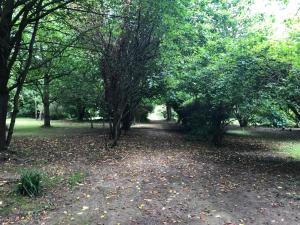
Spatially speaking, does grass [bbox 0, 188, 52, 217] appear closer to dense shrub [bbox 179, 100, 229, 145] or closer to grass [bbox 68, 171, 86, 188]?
grass [bbox 68, 171, 86, 188]

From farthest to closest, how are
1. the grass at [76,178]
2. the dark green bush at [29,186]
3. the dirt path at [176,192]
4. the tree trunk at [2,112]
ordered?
the tree trunk at [2,112] < the grass at [76,178] < the dark green bush at [29,186] < the dirt path at [176,192]

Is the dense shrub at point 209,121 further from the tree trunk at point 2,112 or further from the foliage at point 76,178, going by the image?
the tree trunk at point 2,112

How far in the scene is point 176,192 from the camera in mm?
7496

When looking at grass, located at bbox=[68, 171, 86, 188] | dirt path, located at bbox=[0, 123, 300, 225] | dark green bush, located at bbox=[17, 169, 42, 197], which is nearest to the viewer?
dirt path, located at bbox=[0, 123, 300, 225]

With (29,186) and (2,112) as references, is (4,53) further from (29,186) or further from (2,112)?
(29,186)

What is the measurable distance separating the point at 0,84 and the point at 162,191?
6.46m

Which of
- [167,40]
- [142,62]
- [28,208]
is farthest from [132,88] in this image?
[28,208]

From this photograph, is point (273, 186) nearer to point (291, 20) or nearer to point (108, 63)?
point (291, 20)

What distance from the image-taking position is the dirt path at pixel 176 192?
5.91 m

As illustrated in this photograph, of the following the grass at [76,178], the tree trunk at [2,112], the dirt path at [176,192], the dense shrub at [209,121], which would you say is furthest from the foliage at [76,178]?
Answer: the dense shrub at [209,121]

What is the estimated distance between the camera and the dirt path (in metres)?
5.91

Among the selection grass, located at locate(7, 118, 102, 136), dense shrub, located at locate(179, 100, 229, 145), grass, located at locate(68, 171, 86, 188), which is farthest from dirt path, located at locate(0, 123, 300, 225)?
grass, located at locate(7, 118, 102, 136)

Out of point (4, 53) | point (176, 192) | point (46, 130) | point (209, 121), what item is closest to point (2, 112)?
point (4, 53)

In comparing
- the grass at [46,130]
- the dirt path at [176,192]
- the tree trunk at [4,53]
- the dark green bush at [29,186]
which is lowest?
the dirt path at [176,192]
